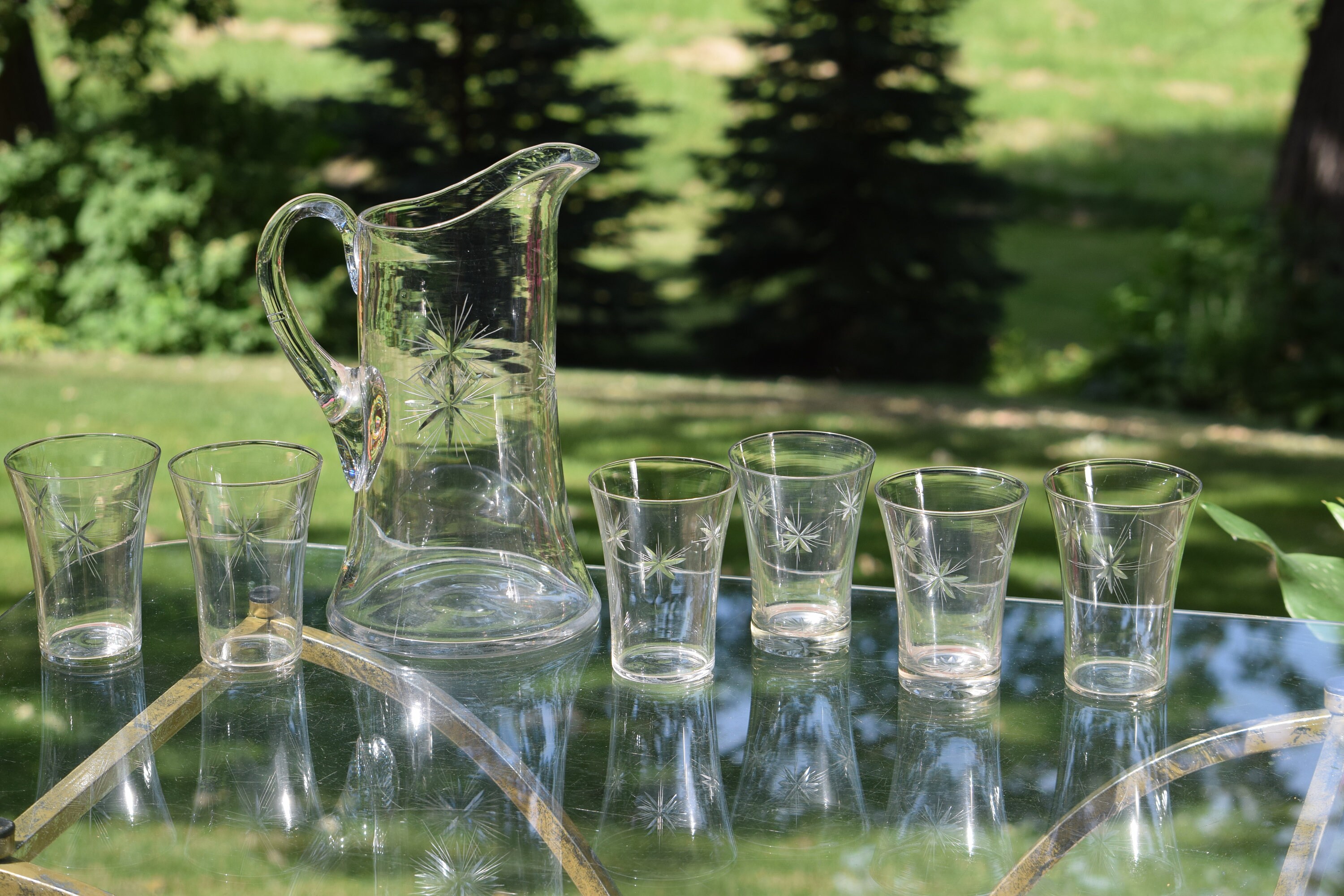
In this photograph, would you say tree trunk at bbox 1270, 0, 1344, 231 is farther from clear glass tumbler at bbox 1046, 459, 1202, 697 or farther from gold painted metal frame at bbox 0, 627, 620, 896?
gold painted metal frame at bbox 0, 627, 620, 896

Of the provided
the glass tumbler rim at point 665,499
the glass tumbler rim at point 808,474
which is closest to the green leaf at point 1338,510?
the glass tumbler rim at point 808,474

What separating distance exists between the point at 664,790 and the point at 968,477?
0.48 meters

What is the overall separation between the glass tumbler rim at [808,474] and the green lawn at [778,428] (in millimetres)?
2180

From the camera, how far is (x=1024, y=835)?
112cm

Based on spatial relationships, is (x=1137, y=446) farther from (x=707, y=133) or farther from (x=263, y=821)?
(x=707, y=133)

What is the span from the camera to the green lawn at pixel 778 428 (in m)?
4.00

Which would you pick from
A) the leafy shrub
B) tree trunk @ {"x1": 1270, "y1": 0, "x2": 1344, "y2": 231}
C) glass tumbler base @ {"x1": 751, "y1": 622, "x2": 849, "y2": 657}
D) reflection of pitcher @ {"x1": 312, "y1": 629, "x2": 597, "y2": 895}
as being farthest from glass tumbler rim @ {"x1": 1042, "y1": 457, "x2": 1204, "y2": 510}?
tree trunk @ {"x1": 1270, "y1": 0, "x2": 1344, "y2": 231}

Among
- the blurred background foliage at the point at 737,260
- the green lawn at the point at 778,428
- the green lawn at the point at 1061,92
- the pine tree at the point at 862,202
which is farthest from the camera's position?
the green lawn at the point at 1061,92

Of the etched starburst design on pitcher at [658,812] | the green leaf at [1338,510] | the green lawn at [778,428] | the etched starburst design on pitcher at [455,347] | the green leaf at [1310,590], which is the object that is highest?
the etched starburst design on pitcher at [455,347]

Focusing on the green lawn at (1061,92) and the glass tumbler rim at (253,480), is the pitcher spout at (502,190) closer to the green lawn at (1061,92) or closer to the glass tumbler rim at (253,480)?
the glass tumbler rim at (253,480)

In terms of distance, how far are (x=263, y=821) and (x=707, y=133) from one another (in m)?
14.6

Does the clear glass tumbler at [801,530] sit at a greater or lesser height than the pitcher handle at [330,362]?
lesser

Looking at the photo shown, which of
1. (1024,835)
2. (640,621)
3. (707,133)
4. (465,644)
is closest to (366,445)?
(465,644)

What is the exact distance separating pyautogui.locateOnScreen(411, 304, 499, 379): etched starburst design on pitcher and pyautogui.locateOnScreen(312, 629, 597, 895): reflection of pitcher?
1.04ft
